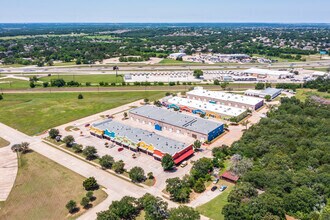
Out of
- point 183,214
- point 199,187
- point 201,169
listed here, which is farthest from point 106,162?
point 183,214

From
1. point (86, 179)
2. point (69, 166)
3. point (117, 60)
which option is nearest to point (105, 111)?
point (69, 166)

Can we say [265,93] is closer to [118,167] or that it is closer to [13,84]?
[118,167]

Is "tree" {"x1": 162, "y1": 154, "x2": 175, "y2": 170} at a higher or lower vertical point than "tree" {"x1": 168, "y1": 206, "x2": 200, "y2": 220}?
lower

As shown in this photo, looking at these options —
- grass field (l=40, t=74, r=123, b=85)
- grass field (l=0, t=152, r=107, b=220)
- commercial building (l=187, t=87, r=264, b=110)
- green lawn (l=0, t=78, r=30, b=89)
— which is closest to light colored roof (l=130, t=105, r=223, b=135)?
commercial building (l=187, t=87, r=264, b=110)

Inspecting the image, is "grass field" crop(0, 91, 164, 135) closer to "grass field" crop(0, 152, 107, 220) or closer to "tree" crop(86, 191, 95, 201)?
"grass field" crop(0, 152, 107, 220)

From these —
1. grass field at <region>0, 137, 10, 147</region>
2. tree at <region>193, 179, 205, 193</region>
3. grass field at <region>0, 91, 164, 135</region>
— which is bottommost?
grass field at <region>0, 91, 164, 135</region>

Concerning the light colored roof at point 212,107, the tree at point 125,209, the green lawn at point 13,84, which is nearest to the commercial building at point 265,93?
the light colored roof at point 212,107
